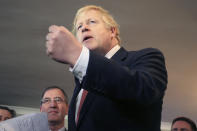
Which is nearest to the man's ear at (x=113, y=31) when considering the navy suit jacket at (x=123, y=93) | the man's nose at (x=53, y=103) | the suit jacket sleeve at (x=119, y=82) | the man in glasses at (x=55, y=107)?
the navy suit jacket at (x=123, y=93)

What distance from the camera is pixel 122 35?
3205mm

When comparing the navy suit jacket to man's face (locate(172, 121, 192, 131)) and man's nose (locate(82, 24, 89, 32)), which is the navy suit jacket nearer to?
man's nose (locate(82, 24, 89, 32))

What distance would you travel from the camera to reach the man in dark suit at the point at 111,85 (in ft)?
1.97

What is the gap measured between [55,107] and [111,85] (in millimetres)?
1478

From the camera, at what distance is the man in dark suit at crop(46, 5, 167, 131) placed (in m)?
0.60

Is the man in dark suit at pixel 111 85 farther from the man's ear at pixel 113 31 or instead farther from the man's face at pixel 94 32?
the man's ear at pixel 113 31

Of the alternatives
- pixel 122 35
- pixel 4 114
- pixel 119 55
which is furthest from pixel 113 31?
pixel 122 35

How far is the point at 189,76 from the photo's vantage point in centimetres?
395

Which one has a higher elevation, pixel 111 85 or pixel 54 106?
pixel 54 106

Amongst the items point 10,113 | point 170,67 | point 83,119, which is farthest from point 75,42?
point 170,67

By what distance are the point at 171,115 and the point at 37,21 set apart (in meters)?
2.73

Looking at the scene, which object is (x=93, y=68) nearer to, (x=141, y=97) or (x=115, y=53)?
(x=141, y=97)

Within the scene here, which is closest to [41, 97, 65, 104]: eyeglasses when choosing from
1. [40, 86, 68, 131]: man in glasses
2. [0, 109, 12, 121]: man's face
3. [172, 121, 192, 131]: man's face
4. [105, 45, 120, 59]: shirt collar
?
[40, 86, 68, 131]: man in glasses

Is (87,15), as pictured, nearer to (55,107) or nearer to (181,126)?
(55,107)
